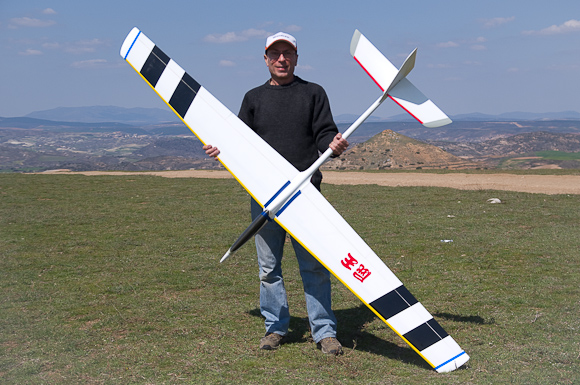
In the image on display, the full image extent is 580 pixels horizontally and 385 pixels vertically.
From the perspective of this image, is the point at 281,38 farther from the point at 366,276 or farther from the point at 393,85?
the point at 366,276

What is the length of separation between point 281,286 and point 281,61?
219cm

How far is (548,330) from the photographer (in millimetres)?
5055

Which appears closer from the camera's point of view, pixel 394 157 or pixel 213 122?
pixel 213 122

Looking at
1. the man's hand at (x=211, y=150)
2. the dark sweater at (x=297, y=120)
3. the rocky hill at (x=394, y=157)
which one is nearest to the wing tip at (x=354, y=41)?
the dark sweater at (x=297, y=120)

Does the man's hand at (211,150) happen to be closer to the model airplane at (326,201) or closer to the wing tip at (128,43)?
the model airplane at (326,201)

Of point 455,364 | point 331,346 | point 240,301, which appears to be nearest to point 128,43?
point 240,301

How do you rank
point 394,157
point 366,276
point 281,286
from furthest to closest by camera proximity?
point 394,157 < point 281,286 < point 366,276

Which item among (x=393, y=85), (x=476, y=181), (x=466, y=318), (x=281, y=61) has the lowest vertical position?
(x=476, y=181)

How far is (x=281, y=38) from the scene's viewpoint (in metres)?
4.56

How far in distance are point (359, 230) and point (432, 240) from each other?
1762 mm

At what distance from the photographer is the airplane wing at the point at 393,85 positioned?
4324 mm

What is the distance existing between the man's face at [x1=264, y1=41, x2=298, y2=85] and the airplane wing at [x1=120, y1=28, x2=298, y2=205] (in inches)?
23.4

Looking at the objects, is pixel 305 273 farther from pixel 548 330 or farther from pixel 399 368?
pixel 548 330

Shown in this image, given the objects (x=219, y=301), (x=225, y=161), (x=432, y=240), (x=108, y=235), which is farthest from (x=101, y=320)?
(x=432, y=240)
